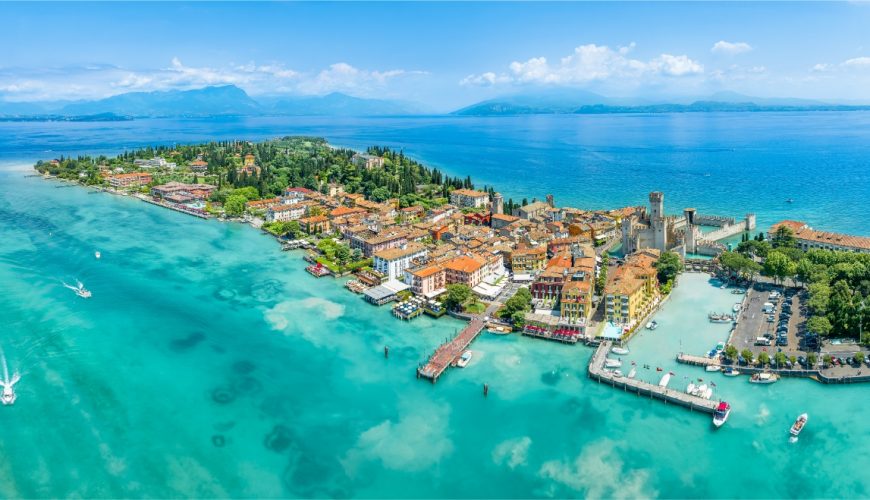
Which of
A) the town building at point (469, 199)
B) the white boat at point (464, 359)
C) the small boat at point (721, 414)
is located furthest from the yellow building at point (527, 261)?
the town building at point (469, 199)

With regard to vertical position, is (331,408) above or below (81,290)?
below

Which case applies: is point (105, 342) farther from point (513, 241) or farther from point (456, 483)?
point (513, 241)

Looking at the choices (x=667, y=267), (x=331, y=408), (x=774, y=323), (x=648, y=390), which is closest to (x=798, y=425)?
(x=648, y=390)

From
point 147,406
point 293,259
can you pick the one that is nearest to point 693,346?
point 147,406

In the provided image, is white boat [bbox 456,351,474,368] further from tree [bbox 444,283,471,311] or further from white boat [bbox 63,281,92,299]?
white boat [bbox 63,281,92,299]

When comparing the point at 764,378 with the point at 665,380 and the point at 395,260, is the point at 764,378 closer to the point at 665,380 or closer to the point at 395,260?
the point at 665,380

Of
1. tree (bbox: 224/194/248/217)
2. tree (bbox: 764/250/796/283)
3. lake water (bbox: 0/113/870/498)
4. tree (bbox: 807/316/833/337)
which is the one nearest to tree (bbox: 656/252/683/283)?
lake water (bbox: 0/113/870/498)
